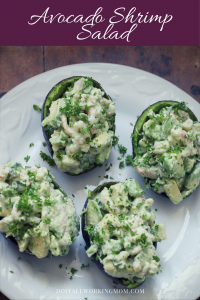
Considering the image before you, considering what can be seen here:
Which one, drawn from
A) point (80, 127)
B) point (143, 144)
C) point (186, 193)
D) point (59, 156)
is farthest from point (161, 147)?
point (59, 156)

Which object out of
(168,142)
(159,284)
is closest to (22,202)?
(168,142)

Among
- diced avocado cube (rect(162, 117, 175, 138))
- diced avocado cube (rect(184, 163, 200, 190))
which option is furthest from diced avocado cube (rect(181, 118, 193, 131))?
diced avocado cube (rect(184, 163, 200, 190))

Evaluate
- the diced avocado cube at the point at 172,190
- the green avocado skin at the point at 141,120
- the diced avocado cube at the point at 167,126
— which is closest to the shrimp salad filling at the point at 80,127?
the green avocado skin at the point at 141,120

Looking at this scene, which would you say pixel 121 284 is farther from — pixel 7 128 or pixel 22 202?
pixel 7 128

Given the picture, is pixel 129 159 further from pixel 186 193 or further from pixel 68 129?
pixel 68 129

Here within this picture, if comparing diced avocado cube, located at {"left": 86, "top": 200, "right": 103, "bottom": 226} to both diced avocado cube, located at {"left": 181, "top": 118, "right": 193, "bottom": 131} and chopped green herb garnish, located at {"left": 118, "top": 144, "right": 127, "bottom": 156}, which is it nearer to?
chopped green herb garnish, located at {"left": 118, "top": 144, "right": 127, "bottom": 156}

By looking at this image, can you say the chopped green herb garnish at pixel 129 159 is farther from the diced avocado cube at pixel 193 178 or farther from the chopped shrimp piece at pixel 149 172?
the diced avocado cube at pixel 193 178
